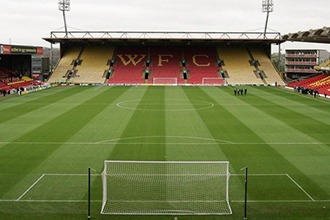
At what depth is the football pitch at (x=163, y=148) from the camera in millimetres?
12891

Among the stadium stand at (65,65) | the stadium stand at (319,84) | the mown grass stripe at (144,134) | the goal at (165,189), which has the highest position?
the stadium stand at (65,65)


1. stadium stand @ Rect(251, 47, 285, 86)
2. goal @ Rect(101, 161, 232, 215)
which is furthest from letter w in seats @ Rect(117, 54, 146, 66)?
goal @ Rect(101, 161, 232, 215)

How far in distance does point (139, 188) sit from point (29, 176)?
172 inches

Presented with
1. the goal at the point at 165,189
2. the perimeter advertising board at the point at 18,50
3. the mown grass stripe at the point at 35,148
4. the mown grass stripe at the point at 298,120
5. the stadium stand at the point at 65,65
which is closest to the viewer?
the goal at the point at 165,189

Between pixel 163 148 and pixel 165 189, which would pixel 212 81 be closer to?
pixel 163 148

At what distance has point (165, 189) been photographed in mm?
13938

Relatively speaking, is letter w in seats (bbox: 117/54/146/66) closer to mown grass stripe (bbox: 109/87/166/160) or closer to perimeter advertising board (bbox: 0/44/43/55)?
perimeter advertising board (bbox: 0/44/43/55)

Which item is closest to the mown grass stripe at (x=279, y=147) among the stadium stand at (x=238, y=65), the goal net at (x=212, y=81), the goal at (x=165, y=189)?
the goal at (x=165, y=189)

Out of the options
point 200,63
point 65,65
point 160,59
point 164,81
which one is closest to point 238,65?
point 200,63

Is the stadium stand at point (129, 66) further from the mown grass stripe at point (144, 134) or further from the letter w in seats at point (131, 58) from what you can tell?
the mown grass stripe at point (144, 134)

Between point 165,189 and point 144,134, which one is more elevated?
point 144,134

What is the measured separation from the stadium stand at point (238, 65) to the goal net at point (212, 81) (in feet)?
4.12

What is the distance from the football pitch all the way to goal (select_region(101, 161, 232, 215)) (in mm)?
405

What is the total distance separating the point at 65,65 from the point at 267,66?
1320 inches
